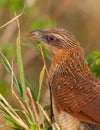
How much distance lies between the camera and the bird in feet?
17.9

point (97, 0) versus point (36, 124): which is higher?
point (36, 124)

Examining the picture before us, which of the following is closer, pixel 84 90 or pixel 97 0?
pixel 84 90

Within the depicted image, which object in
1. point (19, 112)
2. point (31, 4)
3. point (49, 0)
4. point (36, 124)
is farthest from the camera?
point (49, 0)

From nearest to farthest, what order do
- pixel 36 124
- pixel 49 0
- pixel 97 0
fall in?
pixel 36 124 → pixel 49 0 → pixel 97 0

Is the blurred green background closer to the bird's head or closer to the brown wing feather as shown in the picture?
the bird's head

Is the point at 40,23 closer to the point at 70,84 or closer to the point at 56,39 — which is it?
the point at 56,39

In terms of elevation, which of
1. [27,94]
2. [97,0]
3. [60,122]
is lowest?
[97,0]

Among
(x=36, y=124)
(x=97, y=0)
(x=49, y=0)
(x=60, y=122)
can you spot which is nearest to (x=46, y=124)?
(x=60, y=122)

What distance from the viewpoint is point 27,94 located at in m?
5.29

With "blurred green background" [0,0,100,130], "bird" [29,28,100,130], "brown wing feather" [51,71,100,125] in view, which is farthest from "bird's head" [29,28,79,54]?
"blurred green background" [0,0,100,130]

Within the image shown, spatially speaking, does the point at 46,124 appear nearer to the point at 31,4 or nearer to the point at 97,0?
the point at 31,4

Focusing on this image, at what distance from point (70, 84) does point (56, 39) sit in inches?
23.4

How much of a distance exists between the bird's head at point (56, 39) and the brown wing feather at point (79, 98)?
41 cm

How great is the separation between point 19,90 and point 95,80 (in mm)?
731
